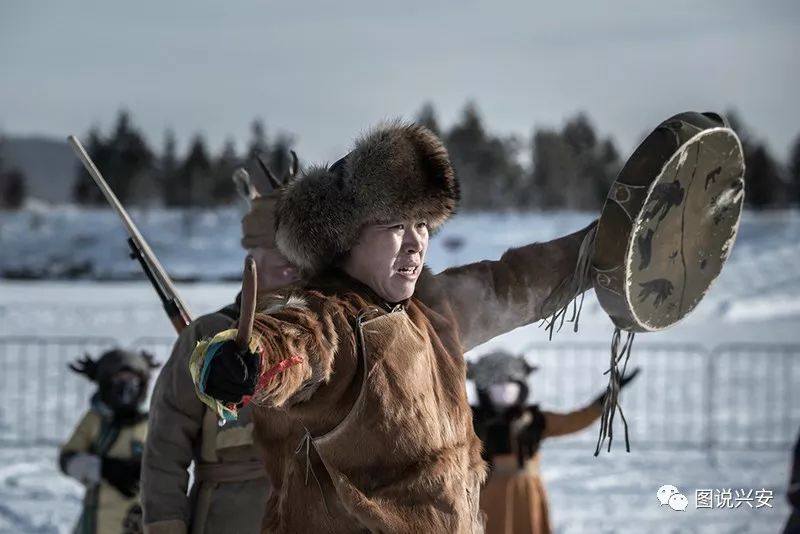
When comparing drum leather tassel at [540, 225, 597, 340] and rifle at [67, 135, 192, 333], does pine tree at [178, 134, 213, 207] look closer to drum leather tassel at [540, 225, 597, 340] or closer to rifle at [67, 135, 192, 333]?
rifle at [67, 135, 192, 333]

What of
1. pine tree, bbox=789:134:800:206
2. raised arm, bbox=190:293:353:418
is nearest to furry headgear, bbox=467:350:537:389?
raised arm, bbox=190:293:353:418

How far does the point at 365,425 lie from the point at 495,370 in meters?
2.95

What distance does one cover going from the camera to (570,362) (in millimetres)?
12797

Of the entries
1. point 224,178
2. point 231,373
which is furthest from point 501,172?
point 231,373

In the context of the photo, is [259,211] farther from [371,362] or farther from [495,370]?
[495,370]

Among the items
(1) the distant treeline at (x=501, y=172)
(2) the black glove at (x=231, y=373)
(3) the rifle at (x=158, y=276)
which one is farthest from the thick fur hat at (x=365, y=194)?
(1) the distant treeline at (x=501, y=172)

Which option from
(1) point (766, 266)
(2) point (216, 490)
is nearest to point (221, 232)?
(1) point (766, 266)

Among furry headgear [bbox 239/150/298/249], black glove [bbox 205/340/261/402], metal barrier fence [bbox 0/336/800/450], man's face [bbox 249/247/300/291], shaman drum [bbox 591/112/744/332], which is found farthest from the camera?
metal barrier fence [bbox 0/336/800/450]

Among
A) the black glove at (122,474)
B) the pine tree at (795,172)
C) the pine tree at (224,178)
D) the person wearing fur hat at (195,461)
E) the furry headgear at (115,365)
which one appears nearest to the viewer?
the person wearing fur hat at (195,461)

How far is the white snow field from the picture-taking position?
824cm

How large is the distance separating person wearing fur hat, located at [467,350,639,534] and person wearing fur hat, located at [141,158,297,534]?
2111 mm

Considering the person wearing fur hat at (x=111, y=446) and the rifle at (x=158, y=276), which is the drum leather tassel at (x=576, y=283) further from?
the person wearing fur hat at (x=111, y=446)

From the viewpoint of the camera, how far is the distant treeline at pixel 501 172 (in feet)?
64.4

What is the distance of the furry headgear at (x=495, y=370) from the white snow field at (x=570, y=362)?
1.00 m
